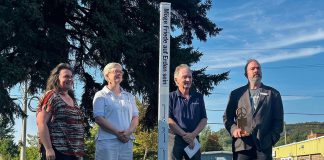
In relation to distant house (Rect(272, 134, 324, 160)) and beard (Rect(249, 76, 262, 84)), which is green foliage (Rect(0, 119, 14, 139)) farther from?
distant house (Rect(272, 134, 324, 160))

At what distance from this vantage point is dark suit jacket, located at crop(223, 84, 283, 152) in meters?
5.89

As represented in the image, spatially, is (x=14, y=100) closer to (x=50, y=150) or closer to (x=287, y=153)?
(x=50, y=150)

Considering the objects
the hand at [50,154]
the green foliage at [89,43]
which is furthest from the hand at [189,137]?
the green foliage at [89,43]

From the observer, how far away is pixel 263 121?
5.94m

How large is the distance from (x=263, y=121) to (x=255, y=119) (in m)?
0.09

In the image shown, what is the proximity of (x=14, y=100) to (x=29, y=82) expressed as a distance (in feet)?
4.70

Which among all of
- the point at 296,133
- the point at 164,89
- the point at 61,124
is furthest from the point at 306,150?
the point at 296,133

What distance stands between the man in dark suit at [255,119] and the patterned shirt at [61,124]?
6.14 ft

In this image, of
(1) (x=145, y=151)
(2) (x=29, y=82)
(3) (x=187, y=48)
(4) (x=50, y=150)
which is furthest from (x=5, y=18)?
(1) (x=145, y=151)

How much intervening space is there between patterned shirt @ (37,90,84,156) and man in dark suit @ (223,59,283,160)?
1.87 meters

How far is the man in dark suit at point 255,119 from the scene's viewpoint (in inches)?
232

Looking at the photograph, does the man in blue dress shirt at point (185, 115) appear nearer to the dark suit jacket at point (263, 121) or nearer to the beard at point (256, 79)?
the dark suit jacket at point (263, 121)

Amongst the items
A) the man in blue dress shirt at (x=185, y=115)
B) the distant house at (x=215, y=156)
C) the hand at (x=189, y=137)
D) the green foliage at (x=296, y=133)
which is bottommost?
the distant house at (x=215, y=156)

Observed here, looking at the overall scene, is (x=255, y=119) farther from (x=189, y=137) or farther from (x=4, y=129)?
(x=4, y=129)
